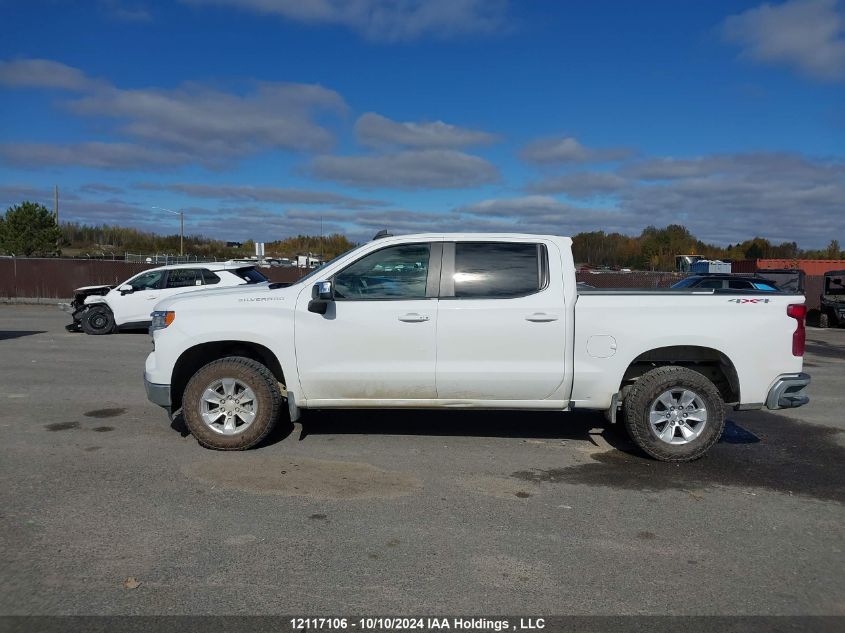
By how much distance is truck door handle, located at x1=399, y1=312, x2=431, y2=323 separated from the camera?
5.91m

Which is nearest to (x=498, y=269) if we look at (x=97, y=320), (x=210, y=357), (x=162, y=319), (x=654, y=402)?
(x=654, y=402)

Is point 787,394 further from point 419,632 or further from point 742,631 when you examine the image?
point 419,632

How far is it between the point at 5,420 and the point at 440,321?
4829mm

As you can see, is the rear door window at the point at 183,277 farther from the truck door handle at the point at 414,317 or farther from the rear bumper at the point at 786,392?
the rear bumper at the point at 786,392

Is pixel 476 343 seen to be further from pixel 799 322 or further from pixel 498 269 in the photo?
pixel 799 322

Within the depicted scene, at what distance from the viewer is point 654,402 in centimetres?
592

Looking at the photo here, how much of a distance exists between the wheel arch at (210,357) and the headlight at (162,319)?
307 millimetres

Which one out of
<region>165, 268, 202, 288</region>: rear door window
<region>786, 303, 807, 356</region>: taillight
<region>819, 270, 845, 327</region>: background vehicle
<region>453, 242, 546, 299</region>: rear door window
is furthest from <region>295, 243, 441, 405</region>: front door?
<region>819, 270, 845, 327</region>: background vehicle

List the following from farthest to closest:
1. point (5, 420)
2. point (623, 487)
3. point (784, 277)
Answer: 1. point (784, 277)
2. point (5, 420)
3. point (623, 487)

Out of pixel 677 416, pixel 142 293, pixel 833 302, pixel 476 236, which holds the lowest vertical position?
pixel 677 416

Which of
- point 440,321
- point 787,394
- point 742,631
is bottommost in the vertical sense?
point 742,631

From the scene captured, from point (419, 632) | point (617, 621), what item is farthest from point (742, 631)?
point (419, 632)

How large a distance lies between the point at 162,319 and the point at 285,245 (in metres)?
94.1

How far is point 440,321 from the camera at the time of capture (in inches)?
233
